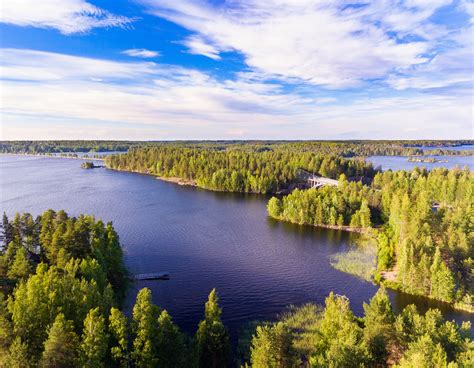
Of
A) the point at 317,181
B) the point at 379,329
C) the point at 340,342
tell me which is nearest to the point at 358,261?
the point at 379,329

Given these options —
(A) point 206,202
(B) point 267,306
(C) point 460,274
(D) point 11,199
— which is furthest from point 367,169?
(D) point 11,199

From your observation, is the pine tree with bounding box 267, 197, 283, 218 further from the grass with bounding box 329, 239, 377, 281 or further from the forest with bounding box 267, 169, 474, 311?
the grass with bounding box 329, 239, 377, 281

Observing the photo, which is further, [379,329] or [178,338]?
[178,338]

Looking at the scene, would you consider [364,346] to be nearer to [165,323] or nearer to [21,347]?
[165,323]

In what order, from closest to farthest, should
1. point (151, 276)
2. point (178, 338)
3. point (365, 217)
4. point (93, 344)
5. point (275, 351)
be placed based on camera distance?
point (275, 351)
point (93, 344)
point (178, 338)
point (151, 276)
point (365, 217)

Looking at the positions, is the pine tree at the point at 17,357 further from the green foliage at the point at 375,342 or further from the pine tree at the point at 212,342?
the green foliage at the point at 375,342

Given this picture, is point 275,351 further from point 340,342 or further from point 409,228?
point 409,228

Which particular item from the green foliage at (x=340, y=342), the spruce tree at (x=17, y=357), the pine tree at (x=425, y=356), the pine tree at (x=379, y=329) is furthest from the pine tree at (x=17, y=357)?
the pine tree at (x=425, y=356)

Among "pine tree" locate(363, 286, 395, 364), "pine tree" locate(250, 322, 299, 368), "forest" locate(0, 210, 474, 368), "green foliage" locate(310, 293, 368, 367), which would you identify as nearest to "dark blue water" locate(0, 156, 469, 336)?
"forest" locate(0, 210, 474, 368)
